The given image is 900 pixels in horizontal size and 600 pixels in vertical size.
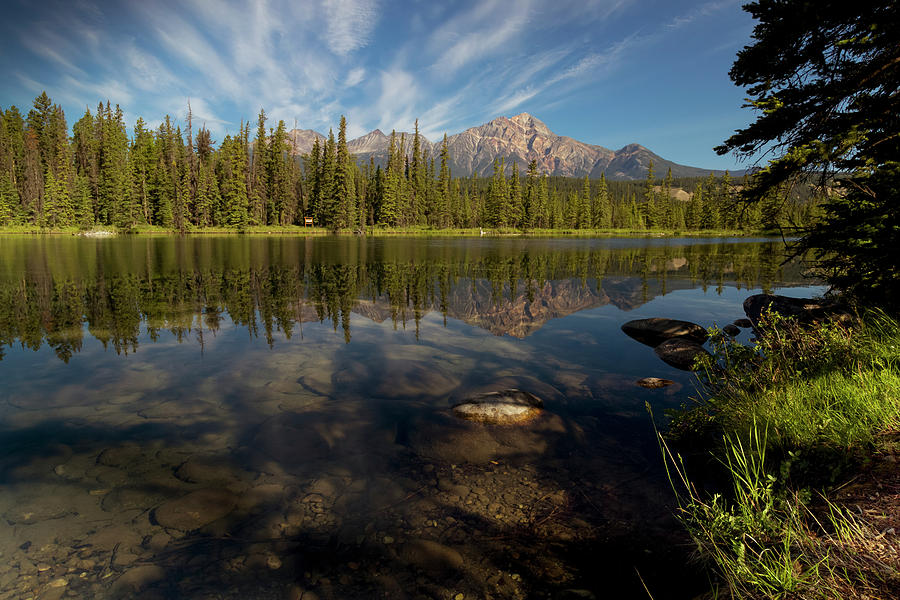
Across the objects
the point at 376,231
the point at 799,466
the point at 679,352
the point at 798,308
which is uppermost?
the point at 376,231

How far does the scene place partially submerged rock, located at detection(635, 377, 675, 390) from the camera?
804 cm

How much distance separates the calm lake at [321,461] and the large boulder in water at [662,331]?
79 cm

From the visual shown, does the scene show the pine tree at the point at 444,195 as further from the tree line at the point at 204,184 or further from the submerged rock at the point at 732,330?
the submerged rock at the point at 732,330

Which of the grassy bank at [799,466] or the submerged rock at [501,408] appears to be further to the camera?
the submerged rock at [501,408]

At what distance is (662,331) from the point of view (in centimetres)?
1144

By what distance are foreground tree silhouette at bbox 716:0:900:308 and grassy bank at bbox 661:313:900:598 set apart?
4.77 feet

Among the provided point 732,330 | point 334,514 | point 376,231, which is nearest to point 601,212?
point 376,231

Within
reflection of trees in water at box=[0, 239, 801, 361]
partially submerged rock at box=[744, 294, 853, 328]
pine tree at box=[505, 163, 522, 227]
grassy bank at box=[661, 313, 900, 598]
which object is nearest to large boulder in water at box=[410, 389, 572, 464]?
grassy bank at box=[661, 313, 900, 598]

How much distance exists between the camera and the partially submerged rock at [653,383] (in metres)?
8.04

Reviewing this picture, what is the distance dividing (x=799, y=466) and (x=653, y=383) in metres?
4.47

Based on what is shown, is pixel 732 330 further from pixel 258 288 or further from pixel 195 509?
pixel 258 288

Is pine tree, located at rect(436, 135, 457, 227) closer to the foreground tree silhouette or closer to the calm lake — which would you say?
the calm lake

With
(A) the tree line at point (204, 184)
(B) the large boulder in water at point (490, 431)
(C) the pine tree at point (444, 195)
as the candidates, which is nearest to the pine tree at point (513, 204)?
(A) the tree line at point (204, 184)

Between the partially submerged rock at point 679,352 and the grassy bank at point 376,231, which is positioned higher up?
the grassy bank at point 376,231
